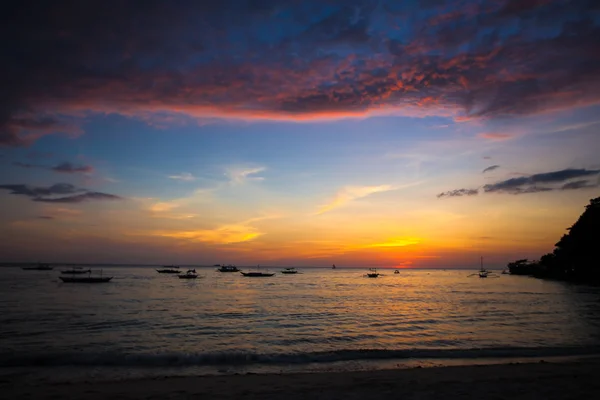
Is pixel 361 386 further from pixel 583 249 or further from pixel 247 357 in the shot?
pixel 583 249

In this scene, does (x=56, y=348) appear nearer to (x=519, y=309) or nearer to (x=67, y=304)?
(x=67, y=304)

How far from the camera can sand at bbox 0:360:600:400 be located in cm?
1044

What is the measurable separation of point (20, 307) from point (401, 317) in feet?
124

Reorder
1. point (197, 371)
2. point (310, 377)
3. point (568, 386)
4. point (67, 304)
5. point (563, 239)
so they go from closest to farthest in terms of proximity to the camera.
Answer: point (568, 386) → point (310, 377) → point (197, 371) → point (67, 304) → point (563, 239)

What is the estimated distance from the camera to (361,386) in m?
11.3

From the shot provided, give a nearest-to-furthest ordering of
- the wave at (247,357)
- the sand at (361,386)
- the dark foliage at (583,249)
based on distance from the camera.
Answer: the sand at (361,386)
the wave at (247,357)
the dark foliage at (583,249)

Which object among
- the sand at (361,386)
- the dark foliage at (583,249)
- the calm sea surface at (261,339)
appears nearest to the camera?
the sand at (361,386)

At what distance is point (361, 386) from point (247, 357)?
7732 mm

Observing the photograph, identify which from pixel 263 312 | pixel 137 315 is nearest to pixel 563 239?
pixel 263 312

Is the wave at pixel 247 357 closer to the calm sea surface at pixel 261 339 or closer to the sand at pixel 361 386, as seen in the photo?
the calm sea surface at pixel 261 339

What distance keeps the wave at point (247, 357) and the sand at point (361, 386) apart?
4.04 m

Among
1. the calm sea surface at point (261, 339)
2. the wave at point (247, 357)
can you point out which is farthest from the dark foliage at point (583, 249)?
the wave at point (247, 357)

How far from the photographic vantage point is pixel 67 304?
41.8m

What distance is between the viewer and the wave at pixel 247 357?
1652cm
